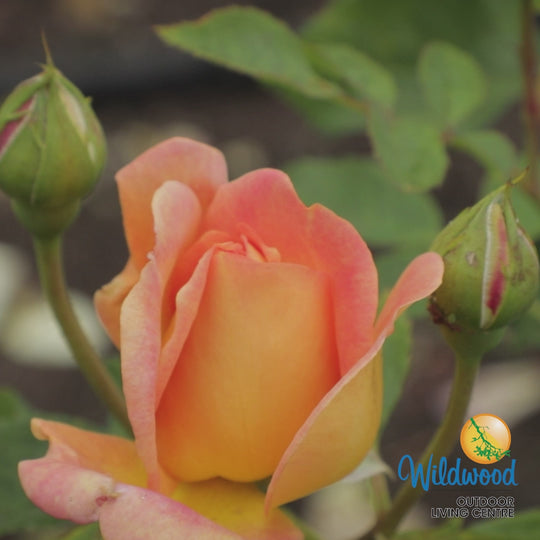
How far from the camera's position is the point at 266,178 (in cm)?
45

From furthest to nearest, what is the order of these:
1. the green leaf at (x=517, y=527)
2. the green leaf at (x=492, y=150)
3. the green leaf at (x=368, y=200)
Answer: the green leaf at (x=368, y=200) < the green leaf at (x=492, y=150) < the green leaf at (x=517, y=527)

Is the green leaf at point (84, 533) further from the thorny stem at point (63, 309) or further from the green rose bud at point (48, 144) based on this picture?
the green rose bud at point (48, 144)

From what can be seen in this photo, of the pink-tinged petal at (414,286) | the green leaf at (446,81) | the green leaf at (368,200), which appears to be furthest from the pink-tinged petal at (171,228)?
the green leaf at (368,200)

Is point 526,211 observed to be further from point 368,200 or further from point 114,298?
point 114,298

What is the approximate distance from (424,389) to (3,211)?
1.04 metres

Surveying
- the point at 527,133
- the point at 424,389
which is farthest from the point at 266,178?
the point at 424,389

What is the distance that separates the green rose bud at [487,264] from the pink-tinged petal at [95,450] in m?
0.18

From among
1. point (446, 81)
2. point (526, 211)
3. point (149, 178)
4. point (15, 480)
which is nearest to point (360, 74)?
point (446, 81)

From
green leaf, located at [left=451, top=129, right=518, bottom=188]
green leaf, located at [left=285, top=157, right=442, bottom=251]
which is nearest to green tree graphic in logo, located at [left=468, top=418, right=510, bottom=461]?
green leaf, located at [left=451, top=129, right=518, bottom=188]

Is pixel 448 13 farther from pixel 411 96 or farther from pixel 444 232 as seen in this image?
pixel 444 232

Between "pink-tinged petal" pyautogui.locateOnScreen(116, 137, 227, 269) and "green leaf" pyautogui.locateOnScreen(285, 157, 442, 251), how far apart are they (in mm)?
409

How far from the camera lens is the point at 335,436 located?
427 mm

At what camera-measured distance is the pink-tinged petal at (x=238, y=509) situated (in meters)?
0.46

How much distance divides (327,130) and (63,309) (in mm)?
483
